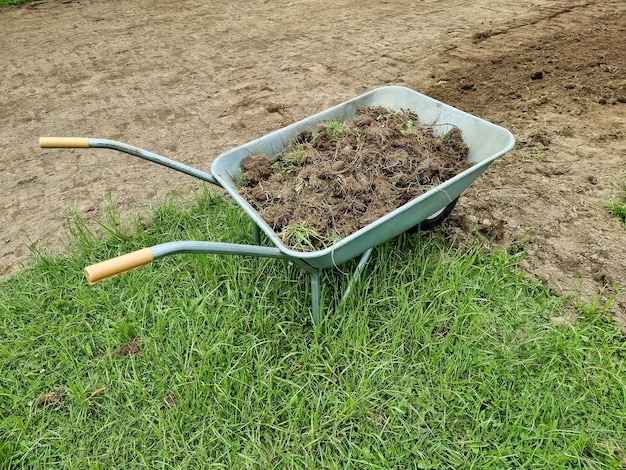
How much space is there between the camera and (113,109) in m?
4.01

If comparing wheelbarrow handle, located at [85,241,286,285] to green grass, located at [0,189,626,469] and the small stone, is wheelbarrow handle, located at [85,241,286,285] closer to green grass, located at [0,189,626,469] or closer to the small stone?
green grass, located at [0,189,626,469]

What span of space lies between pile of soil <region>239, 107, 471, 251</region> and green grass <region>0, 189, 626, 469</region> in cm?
35

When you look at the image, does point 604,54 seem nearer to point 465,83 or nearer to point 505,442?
point 465,83

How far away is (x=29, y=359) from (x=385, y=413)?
1674 millimetres

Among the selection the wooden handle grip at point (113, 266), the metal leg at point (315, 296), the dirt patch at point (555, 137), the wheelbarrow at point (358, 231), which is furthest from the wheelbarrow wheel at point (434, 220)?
the wooden handle grip at point (113, 266)

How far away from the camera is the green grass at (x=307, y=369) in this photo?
1760 millimetres

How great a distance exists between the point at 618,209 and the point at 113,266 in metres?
2.66

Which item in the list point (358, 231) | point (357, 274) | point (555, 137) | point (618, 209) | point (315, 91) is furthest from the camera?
point (315, 91)

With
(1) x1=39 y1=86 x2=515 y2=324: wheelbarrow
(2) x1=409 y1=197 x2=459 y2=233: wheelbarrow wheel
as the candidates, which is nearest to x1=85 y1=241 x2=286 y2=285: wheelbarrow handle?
(1) x1=39 y1=86 x2=515 y2=324: wheelbarrow

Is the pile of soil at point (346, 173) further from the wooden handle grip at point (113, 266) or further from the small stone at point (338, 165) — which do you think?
the wooden handle grip at point (113, 266)

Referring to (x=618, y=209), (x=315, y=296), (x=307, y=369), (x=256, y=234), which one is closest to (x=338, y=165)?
(x=256, y=234)

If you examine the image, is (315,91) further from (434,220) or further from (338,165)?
(434,220)

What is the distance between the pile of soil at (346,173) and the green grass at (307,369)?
352mm

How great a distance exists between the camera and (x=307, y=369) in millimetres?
1998
